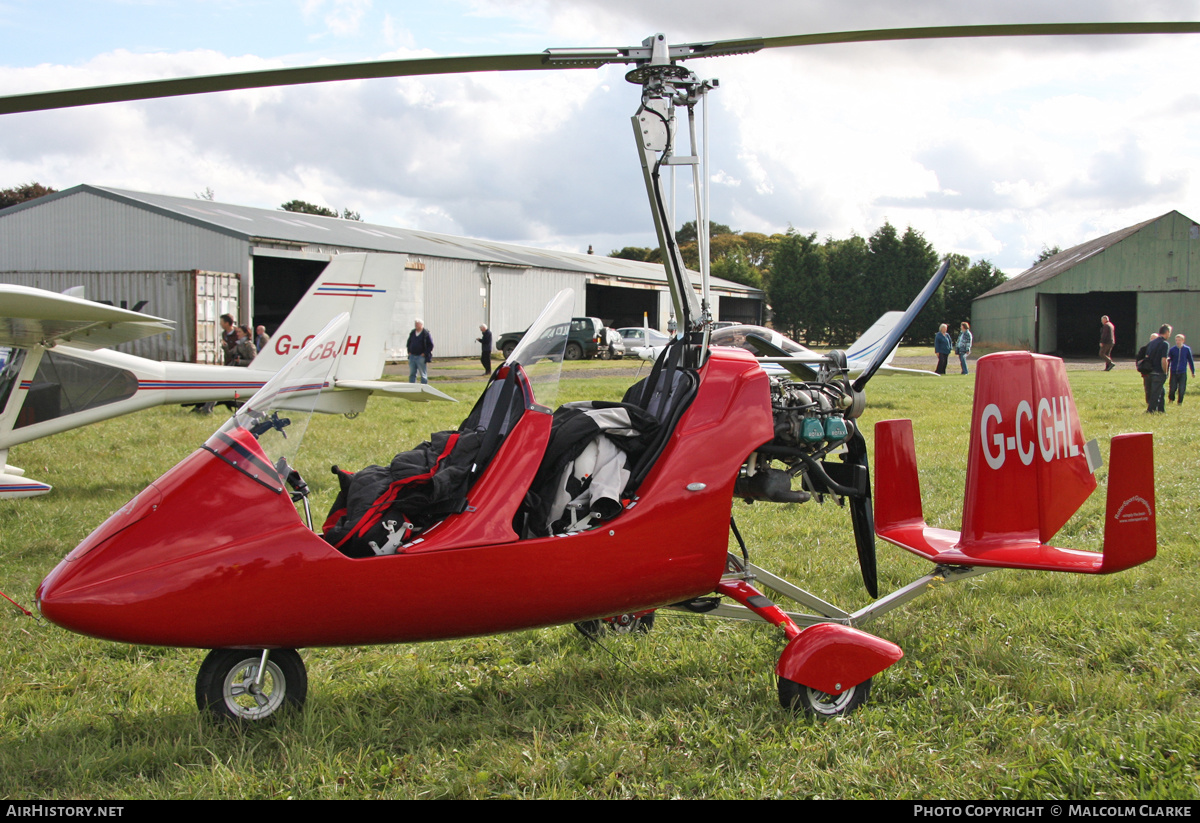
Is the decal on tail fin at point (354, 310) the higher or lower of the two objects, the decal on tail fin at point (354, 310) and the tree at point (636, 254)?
the lower

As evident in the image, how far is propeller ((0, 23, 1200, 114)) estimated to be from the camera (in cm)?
315

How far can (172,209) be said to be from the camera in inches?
1001

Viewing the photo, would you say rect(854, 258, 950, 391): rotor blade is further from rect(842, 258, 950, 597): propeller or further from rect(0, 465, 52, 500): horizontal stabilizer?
rect(0, 465, 52, 500): horizontal stabilizer

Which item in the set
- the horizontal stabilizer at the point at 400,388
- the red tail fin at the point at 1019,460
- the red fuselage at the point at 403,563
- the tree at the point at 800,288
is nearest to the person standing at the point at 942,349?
the horizontal stabilizer at the point at 400,388

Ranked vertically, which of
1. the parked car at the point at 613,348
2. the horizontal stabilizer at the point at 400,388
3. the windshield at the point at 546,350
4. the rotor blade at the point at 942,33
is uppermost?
the rotor blade at the point at 942,33

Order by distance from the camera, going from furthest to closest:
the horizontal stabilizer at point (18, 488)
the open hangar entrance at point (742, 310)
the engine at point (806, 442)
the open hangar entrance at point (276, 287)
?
the open hangar entrance at point (742, 310) → the open hangar entrance at point (276, 287) → the horizontal stabilizer at point (18, 488) → the engine at point (806, 442)

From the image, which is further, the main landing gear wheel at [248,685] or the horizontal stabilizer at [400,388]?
the horizontal stabilizer at [400,388]

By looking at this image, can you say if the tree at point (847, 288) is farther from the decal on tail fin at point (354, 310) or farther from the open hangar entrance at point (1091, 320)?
the decal on tail fin at point (354, 310)

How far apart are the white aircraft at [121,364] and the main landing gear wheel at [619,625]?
11.9 ft

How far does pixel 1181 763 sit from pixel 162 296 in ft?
85.0

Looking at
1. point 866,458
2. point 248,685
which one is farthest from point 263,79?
point 866,458

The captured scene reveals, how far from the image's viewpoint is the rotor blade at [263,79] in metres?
3.13

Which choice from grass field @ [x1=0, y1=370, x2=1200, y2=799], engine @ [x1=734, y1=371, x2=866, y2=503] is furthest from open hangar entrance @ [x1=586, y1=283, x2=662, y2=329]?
engine @ [x1=734, y1=371, x2=866, y2=503]

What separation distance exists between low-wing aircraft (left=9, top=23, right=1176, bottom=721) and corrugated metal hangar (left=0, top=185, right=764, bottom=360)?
62.6 feet
